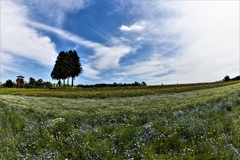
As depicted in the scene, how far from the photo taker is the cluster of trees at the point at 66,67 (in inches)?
Result: 3529

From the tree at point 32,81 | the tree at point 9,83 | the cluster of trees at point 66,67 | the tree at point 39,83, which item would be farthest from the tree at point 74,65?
the tree at point 32,81

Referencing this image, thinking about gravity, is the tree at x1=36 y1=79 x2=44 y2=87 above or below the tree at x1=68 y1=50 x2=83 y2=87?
below

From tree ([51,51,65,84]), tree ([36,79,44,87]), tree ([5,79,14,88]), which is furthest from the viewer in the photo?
tree ([36,79,44,87])

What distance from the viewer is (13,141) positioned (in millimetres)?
7461

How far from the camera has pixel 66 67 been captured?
89812 mm

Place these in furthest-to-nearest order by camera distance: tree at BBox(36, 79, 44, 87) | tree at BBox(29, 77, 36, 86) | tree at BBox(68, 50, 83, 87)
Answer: tree at BBox(29, 77, 36, 86) → tree at BBox(36, 79, 44, 87) → tree at BBox(68, 50, 83, 87)

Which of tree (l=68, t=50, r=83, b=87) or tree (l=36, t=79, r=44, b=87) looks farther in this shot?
tree (l=36, t=79, r=44, b=87)

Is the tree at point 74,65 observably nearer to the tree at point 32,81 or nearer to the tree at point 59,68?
the tree at point 59,68

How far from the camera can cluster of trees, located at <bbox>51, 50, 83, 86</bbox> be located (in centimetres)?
8964

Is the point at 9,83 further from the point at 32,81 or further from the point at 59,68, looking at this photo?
the point at 32,81

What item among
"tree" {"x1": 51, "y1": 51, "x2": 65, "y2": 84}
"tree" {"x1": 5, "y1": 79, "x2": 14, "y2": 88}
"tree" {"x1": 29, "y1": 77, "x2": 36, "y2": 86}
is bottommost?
"tree" {"x1": 5, "y1": 79, "x2": 14, "y2": 88}

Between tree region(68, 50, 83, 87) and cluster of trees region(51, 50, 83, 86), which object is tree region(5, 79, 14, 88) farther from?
tree region(68, 50, 83, 87)

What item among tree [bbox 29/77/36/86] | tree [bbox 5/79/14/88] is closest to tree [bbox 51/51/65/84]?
tree [bbox 5/79/14/88]

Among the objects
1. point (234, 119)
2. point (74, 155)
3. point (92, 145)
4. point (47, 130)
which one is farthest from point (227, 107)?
point (47, 130)
